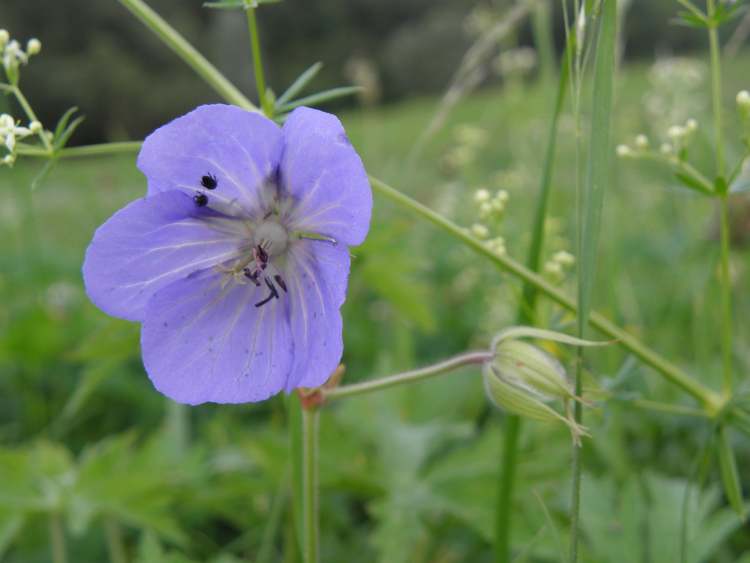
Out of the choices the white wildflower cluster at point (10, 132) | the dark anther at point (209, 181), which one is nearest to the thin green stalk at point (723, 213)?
the dark anther at point (209, 181)

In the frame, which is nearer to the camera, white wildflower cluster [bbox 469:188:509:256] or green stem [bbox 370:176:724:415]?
green stem [bbox 370:176:724:415]

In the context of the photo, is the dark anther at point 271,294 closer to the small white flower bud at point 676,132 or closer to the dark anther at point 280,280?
the dark anther at point 280,280

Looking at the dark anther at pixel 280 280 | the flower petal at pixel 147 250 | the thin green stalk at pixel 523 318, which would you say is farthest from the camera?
the thin green stalk at pixel 523 318

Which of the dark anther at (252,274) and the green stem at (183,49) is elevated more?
the green stem at (183,49)

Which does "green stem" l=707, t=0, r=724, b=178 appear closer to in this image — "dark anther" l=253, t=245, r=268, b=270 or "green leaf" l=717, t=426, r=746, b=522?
"green leaf" l=717, t=426, r=746, b=522

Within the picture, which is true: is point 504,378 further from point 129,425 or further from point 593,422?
point 129,425

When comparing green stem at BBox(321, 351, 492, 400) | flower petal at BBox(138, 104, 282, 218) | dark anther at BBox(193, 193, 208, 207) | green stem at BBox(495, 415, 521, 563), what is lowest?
green stem at BBox(495, 415, 521, 563)

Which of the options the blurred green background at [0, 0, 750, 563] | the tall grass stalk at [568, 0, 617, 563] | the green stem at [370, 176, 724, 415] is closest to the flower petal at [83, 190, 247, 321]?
the green stem at [370, 176, 724, 415]
